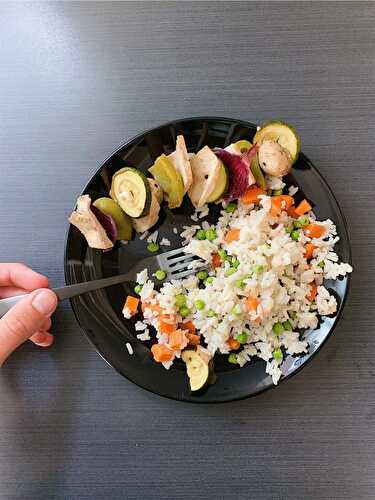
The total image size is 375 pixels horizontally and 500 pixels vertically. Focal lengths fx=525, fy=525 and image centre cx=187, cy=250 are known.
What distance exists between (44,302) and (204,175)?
728 mm

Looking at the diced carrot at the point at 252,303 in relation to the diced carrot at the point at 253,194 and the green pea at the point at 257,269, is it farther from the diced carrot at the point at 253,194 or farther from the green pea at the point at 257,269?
the diced carrot at the point at 253,194

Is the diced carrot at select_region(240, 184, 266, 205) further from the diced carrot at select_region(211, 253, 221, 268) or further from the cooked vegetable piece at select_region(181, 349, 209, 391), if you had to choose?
the cooked vegetable piece at select_region(181, 349, 209, 391)

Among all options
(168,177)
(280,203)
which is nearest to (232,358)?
(280,203)

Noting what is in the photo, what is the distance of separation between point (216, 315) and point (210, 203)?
0.43 meters

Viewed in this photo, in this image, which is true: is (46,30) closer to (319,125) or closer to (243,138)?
(243,138)

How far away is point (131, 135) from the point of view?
7.18 ft

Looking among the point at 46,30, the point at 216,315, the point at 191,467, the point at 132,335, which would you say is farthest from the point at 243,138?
the point at 191,467

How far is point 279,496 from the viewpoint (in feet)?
6.40

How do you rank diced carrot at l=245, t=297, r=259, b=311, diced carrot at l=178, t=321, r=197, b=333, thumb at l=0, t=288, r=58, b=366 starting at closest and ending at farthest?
thumb at l=0, t=288, r=58, b=366
diced carrot at l=245, t=297, r=259, b=311
diced carrot at l=178, t=321, r=197, b=333

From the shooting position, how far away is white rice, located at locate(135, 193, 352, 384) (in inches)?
73.5

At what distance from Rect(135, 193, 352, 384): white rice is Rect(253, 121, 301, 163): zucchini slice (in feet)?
0.44

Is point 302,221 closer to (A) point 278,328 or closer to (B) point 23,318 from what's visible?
(A) point 278,328

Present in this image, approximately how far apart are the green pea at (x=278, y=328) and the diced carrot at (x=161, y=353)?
0.38 meters

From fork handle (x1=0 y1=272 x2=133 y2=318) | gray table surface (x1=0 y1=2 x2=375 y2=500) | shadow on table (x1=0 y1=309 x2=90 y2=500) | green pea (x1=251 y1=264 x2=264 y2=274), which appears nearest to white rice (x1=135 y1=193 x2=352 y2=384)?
green pea (x1=251 y1=264 x2=264 y2=274)
